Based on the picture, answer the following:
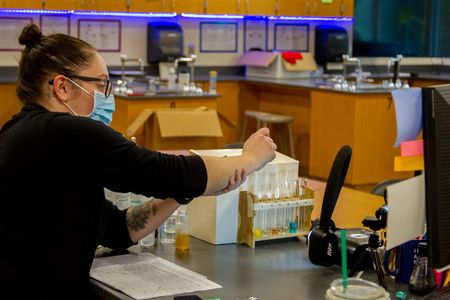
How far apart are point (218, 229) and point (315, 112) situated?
4.77 meters

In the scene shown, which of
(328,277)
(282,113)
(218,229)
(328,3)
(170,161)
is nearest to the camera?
(170,161)

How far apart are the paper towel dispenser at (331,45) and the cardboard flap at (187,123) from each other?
2694 mm

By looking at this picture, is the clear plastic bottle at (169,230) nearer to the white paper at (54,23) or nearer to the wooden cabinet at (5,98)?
the wooden cabinet at (5,98)

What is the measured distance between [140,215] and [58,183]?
0.39 m

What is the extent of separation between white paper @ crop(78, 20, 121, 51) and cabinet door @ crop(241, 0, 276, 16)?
1338 millimetres

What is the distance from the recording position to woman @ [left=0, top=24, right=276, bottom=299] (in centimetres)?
191

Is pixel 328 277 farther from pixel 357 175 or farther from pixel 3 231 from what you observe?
pixel 357 175

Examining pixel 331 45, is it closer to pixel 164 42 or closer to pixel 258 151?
pixel 164 42

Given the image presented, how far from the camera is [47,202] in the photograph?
1.94 metres

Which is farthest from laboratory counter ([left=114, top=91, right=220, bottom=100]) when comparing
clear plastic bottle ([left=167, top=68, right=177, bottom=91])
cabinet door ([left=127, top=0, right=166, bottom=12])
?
cabinet door ([left=127, top=0, right=166, bottom=12])

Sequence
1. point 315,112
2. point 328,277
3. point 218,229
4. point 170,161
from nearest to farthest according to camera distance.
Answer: point 170,161
point 328,277
point 218,229
point 315,112

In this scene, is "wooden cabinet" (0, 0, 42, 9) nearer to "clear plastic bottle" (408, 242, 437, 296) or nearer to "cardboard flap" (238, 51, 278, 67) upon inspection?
"cardboard flap" (238, 51, 278, 67)

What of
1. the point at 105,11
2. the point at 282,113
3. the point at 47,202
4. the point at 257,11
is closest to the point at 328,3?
the point at 257,11

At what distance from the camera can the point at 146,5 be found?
7520 millimetres
